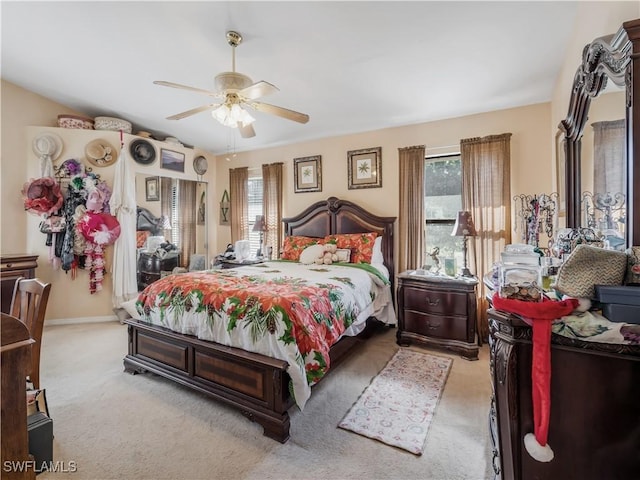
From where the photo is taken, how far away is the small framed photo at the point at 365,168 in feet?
A: 13.2

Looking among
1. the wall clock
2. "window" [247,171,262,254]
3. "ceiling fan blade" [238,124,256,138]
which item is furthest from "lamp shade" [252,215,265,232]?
"ceiling fan blade" [238,124,256,138]

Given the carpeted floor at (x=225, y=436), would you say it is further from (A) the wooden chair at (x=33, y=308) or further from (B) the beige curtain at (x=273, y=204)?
(B) the beige curtain at (x=273, y=204)

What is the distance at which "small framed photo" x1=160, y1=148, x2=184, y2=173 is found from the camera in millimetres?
4656

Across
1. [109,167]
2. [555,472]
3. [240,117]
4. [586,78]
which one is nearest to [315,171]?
[240,117]

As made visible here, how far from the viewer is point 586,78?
56.3 inches

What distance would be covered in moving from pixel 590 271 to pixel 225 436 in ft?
6.81

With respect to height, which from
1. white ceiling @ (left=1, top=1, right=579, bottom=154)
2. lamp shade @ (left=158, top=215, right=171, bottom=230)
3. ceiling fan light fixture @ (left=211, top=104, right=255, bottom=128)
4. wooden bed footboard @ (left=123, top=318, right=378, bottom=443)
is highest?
white ceiling @ (left=1, top=1, right=579, bottom=154)

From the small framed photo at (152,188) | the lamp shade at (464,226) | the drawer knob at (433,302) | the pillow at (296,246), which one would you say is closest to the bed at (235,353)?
the drawer knob at (433,302)

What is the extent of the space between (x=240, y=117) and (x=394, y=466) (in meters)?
2.62

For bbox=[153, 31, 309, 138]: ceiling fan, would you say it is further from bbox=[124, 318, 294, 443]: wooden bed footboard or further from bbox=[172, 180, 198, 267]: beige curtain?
bbox=[172, 180, 198, 267]: beige curtain

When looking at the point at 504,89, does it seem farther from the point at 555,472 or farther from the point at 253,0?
the point at 555,472

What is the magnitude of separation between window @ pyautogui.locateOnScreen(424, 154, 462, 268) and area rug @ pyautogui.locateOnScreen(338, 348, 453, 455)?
1401mm

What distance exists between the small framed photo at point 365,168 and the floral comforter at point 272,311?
1.68 meters

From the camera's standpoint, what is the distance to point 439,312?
119 inches
